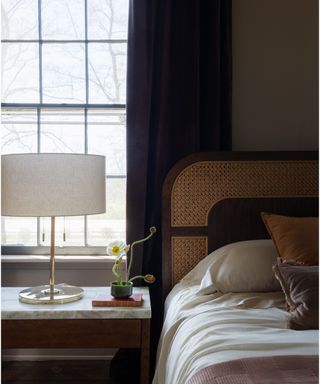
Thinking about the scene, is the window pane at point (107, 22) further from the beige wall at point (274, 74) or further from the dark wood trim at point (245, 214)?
the dark wood trim at point (245, 214)

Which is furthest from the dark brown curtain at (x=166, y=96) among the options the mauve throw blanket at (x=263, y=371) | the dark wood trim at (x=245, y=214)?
the mauve throw blanket at (x=263, y=371)

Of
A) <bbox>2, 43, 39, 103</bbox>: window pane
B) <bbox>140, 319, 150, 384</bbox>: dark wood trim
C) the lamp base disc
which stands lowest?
<bbox>140, 319, 150, 384</bbox>: dark wood trim

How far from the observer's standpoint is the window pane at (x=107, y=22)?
9.76ft

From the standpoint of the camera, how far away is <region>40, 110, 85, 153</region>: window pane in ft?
9.84

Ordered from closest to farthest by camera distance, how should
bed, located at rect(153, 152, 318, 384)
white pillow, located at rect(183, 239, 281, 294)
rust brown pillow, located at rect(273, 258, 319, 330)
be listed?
bed, located at rect(153, 152, 318, 384)
rust brown pillow, located at rect(273, 258, 319, 330)
white pillow, located at rect(183, 239, 281, 294)

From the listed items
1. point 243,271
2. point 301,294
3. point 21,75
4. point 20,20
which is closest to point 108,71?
point 21,75

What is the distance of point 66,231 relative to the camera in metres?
3.03

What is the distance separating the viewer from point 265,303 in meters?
2.02

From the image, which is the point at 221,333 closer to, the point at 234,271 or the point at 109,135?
the point at 234,271

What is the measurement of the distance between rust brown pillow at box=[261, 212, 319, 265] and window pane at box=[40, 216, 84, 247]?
4.25ft

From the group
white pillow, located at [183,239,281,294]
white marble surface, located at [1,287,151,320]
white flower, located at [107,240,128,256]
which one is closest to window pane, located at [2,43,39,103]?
white flower, located at [107,240,128,256]

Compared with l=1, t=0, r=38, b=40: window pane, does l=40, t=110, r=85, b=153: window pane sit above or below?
below

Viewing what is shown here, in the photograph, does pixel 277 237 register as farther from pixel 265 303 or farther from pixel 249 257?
pixel 265 303

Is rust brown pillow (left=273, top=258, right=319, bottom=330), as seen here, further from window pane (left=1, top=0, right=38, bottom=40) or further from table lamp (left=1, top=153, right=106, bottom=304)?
window pane (left=1, top=0, right=38, bottom=40)
